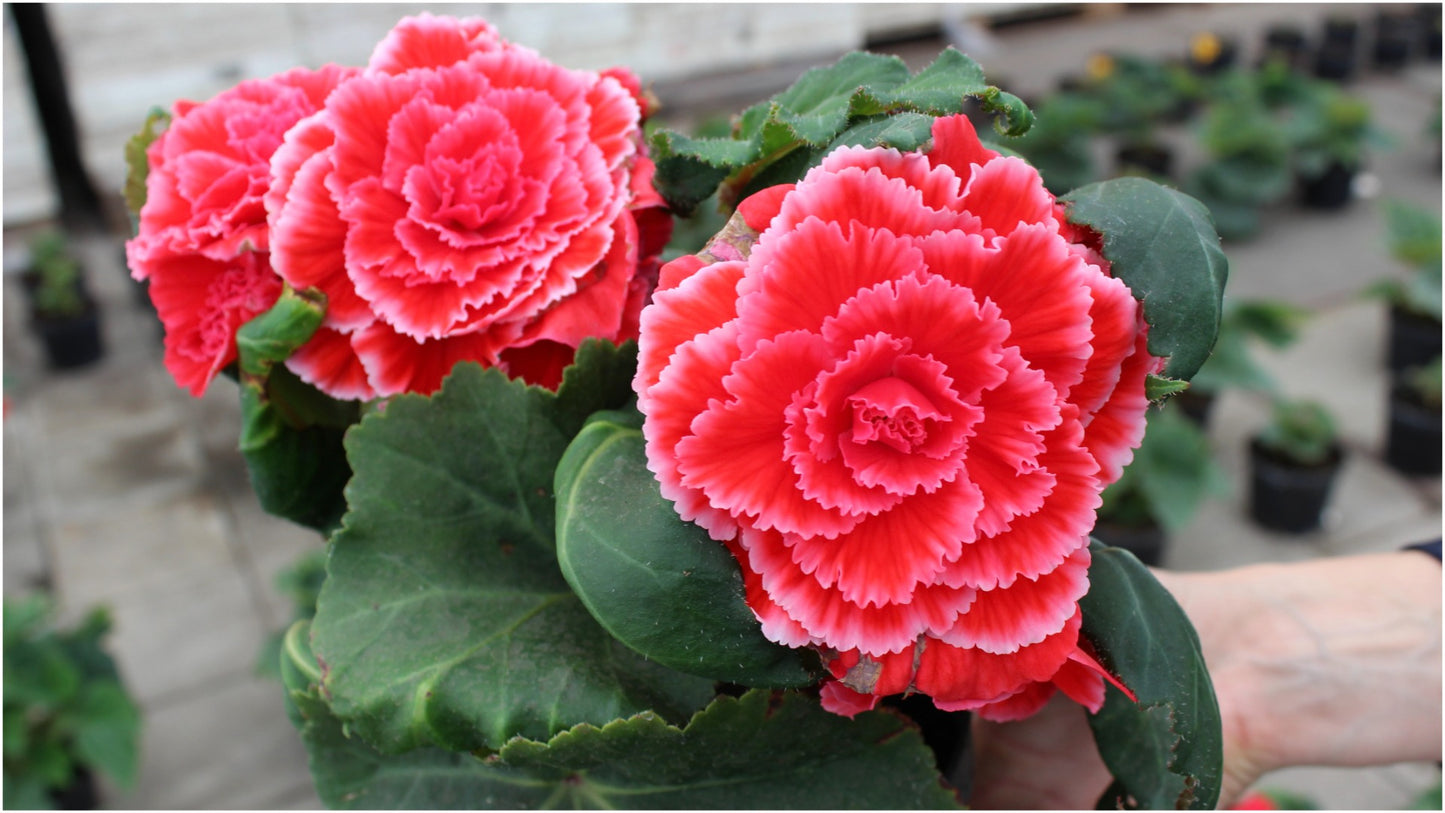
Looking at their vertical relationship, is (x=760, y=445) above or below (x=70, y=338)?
above

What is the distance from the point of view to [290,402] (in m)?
0.57

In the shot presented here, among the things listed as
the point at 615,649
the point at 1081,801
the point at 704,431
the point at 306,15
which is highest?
the point at 704,431

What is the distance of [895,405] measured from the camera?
408 mm

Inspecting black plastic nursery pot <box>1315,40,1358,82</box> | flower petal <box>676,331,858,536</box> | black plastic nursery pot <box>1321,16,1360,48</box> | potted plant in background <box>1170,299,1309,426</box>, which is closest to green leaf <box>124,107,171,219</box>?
flower petal <box>676,331,858,536</box>

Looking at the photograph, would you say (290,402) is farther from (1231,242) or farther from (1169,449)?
(1231,242)

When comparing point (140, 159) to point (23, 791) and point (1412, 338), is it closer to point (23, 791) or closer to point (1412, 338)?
point (23, 791)

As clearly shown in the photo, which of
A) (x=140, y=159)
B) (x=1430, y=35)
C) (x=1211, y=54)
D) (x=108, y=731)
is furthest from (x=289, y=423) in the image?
(x=1430, y=35)

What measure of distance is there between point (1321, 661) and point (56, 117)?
338 centimetres

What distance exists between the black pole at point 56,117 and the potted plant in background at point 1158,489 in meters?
2.83

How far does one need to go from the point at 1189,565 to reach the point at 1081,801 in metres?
1.66

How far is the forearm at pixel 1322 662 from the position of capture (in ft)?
2.91

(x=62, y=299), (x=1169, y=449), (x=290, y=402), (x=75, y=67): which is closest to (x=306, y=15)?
(x=75, y=67)

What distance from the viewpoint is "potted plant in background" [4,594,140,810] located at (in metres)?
1.63

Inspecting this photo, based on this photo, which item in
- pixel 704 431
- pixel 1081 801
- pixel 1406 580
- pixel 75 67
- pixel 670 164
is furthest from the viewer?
pixel 75 67
